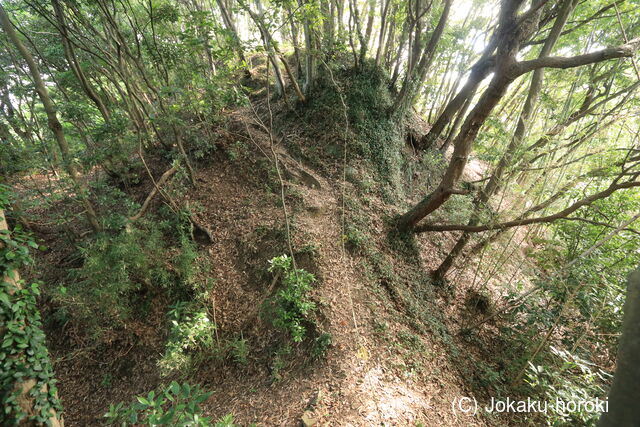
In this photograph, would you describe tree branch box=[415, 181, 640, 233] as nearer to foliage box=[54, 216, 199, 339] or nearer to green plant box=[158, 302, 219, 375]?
green plant box=[158, 302, 219, 375]

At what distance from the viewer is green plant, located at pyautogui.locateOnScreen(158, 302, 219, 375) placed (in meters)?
3.99

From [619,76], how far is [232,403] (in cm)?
1045

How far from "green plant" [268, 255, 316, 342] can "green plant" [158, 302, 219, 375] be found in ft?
3.71

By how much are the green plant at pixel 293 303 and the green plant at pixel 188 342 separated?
1.13 metres

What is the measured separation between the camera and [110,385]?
452 centimetres

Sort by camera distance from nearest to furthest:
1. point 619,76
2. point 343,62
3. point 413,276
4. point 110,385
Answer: point 110,385 → point 619,76 → point 413,276 → point 343,62

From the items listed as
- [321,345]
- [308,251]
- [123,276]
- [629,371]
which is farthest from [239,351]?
[629,371]

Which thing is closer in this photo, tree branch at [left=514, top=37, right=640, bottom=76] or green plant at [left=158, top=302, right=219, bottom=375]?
tree branch at [left=514, top=37, right=640, bottom=76]

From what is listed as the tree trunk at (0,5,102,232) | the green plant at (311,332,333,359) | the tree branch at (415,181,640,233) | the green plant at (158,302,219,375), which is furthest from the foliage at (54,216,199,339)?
the tree branch at (415,181,640,233)

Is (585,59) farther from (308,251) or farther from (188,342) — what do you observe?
(188,342)

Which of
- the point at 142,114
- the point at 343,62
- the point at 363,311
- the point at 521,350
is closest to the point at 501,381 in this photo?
the point at 521,350

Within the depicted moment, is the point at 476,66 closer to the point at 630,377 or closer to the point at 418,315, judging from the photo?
the point at 418,315

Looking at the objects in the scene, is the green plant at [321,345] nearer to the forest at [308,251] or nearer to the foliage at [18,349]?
the forest at [308,251]

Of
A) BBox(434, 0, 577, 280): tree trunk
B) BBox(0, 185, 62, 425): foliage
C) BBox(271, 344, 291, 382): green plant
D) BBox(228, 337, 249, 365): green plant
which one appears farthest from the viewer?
BBox(434, 0, 577, 280): tree trunk
